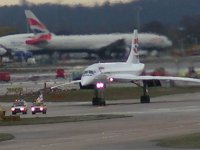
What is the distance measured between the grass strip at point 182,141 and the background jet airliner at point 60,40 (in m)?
47.3

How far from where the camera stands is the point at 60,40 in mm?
104438

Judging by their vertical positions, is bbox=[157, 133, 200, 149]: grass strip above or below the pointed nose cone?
below

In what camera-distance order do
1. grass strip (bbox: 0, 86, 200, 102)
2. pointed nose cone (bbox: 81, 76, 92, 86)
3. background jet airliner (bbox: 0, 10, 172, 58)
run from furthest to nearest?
background jet airliner (bbox: 0, 10, 172, 58) < grass strip (bbox: 0, 86, 200, 102) < pointed nose cone (bbox: 81, 76, 92, 86)

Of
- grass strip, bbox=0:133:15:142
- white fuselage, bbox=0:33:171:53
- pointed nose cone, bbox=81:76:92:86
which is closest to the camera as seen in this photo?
grass strip, bbox=0:133:15:142

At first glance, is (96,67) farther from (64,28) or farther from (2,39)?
(2,39)

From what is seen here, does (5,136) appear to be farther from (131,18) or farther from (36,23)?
(36,23)

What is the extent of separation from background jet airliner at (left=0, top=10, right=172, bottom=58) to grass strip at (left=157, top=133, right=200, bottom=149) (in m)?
47.3

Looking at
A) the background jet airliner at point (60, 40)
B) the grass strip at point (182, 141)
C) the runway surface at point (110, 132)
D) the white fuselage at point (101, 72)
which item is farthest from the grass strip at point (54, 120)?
the background jet airliner at point (60, 40)

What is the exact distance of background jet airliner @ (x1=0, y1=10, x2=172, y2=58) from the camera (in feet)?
264

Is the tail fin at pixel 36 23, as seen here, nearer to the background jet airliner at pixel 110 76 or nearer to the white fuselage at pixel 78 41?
the white fuselage at pixel 78 41

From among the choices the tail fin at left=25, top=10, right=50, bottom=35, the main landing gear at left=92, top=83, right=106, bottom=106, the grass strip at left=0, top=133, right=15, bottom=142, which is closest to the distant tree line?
the tail fin at left=25, top=10, right=50, bottom=35

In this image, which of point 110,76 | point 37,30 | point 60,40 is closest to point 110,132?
point 110,76

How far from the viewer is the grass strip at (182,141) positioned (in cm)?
2567

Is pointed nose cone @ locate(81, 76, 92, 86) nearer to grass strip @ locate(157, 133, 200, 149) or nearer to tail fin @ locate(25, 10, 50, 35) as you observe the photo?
grass strip @ locate(157, 133, 200, 149)
